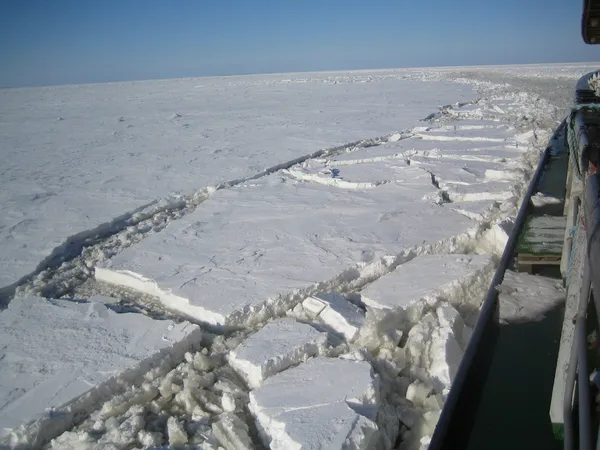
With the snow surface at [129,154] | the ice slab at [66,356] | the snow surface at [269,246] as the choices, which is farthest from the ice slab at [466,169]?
the ice slab at [66,356]

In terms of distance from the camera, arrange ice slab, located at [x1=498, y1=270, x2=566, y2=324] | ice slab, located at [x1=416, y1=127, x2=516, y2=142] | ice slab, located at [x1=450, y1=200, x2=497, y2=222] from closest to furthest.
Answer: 1. ice slab, located at [x1=498, y1=270, x2=566, y2=324]
2. ice slab, located at [x1=450, y1=200, x2=497, y2=222]
3. ice slab, located at [x1=416, y1=127, x2=516, y2=142]

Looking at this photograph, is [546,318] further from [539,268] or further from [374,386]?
[374,386]

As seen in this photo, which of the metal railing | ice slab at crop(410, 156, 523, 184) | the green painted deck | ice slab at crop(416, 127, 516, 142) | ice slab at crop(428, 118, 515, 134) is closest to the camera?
the metal railing

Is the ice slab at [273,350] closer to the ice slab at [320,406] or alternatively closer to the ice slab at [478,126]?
the ice slab at [320,406]

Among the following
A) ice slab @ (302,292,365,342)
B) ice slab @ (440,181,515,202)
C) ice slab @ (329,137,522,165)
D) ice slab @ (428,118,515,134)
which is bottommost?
ice slab @ (302,292,365,342)

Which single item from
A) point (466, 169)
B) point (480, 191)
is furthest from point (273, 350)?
point (466, 169)

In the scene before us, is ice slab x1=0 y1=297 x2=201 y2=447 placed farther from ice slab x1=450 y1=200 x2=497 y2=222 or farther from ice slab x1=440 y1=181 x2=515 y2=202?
ice slab x1=440 y1=181 x2=515 y2=202

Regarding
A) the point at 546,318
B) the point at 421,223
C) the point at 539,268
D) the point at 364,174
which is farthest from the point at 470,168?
the point at 546,318

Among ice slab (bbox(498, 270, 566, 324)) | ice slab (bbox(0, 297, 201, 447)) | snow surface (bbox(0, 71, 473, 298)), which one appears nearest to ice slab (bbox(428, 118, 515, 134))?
snow surface (bbox(0, 71, 473, 298))
